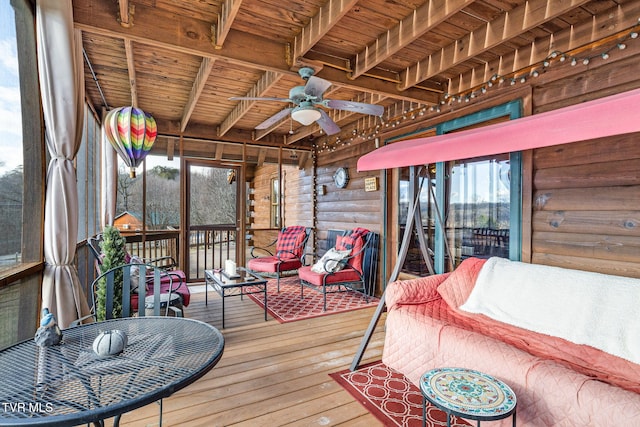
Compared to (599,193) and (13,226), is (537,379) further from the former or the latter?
(13,226)

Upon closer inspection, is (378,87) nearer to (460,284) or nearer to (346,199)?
(460,284)

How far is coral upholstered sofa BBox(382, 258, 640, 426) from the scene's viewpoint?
150 cm

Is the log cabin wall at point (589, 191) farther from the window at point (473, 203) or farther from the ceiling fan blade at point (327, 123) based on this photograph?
the ceiling fan blade at point (327, 123)

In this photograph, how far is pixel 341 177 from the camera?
18.4ft

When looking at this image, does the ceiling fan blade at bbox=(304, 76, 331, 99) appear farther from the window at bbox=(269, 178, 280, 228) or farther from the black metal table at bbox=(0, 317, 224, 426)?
the window at bbox=(269, 178, 280, 228)

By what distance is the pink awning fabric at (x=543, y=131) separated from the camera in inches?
53.9

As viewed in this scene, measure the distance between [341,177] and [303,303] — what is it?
2.28 m

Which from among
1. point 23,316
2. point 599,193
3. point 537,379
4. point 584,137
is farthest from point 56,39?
point 599,193

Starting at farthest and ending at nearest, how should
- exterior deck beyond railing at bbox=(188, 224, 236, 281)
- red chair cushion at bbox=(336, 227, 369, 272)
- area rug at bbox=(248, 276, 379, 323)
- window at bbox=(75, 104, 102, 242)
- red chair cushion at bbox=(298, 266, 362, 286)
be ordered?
1. exterior deck beyond railing at bbox=(188, 224, 236, 281)
2. red chair cushion at bbox=(336, 227, 369, 272)
3. red chair cushion at bbox=(298, 266, 362, 286)
4. area rug at bbox=(248, 276, 379, 323)
5. window at bbox=(75, 104, 102, 242)

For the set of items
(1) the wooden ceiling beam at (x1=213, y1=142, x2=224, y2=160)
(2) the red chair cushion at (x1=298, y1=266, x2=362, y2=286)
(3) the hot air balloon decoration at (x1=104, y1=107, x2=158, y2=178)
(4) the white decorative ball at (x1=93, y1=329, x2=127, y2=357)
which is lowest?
(2) the red chair cushion at (x1=298, y1=266, x2=362, y2=286)

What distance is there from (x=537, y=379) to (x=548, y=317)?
0.73 metres

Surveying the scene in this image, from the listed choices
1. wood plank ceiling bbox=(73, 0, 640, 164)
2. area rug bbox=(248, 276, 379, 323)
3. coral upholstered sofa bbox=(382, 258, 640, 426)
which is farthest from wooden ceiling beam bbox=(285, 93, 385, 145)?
area rug bbox=(248, 276, 379, 323)

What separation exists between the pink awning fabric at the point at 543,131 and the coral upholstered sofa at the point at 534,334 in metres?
1.08

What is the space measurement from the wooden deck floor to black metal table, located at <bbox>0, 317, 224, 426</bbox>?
0.77 metres
